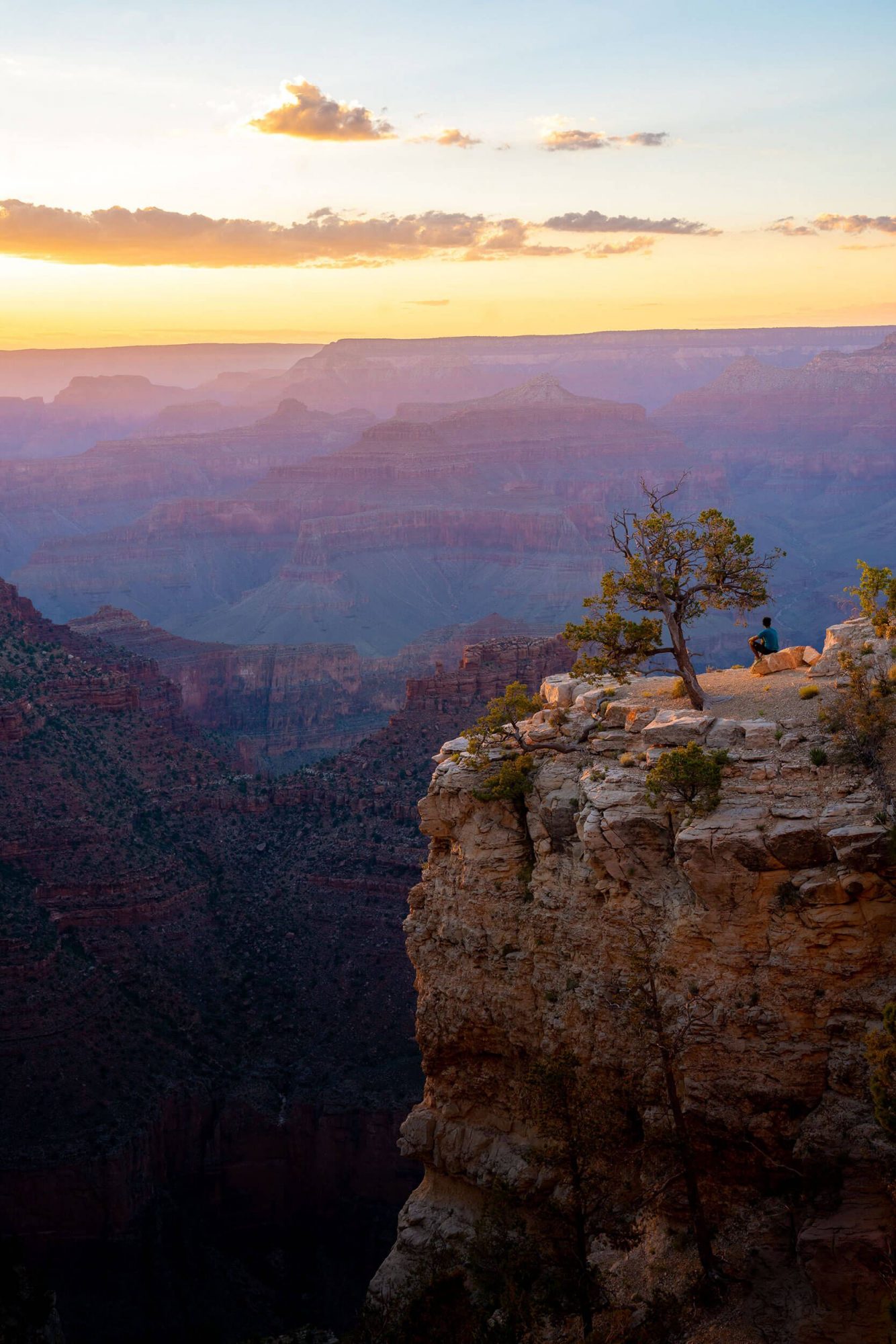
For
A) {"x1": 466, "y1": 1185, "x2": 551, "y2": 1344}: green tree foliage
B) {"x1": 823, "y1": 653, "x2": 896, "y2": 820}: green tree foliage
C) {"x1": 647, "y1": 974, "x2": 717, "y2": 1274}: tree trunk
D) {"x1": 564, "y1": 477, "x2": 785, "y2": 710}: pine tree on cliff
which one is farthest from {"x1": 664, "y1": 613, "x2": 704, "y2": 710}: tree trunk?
{"x1": 466, "y1": 1185, "x2": 551, "y2": 1344}: green tree foliage

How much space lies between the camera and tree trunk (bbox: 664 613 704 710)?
21000mm

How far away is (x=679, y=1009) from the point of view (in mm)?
17438

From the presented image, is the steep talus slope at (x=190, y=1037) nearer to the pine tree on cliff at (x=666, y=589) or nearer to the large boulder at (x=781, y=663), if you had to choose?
the large boulder at (x=781, y=663)

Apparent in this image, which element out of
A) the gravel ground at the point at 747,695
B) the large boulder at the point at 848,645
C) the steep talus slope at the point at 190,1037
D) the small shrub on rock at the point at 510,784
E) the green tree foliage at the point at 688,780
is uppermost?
the large boulder at the point at 848,645

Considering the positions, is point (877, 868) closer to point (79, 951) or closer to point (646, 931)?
point (646, 931)

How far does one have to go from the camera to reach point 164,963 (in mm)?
43844

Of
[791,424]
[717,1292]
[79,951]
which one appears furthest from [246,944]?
[791,424]

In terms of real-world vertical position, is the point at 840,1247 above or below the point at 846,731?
below

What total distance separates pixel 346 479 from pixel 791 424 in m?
72.1

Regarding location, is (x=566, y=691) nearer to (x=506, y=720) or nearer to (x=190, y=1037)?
(x=506, y=720)

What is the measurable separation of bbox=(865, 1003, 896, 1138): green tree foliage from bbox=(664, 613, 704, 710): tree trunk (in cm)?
674

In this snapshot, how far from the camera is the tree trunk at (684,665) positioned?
21000 mm

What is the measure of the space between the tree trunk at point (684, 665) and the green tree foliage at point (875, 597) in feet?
9.73

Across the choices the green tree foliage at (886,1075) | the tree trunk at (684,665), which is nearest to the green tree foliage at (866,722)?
the tree trunk at (684,665)
